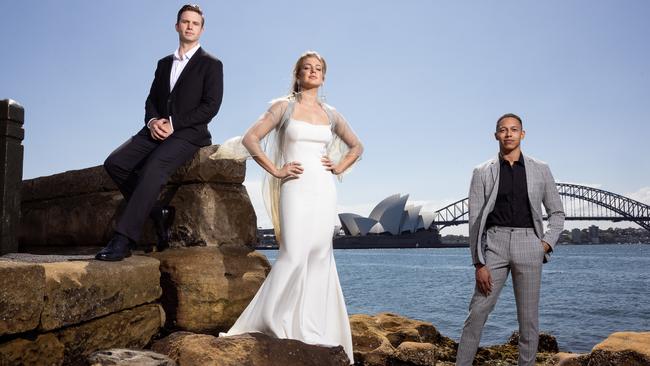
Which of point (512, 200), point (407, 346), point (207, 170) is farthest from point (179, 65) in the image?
point (407, 346)

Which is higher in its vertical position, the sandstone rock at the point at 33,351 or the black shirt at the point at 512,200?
the black shirt at the point at 512,200

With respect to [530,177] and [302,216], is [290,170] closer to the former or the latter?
[302,216]

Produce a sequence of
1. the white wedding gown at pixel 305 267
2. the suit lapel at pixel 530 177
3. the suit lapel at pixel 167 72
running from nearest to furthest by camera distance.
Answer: the white wedding gown at pixel 305 267 < the suit lapel at pixel 530 177 < the suit lapel at pixel 167 72

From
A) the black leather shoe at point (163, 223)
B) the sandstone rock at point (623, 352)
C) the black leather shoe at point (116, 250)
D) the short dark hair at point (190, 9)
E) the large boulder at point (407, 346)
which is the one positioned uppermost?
the short dark hair at point (190, 9)

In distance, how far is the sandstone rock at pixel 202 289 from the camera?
10.6 ft

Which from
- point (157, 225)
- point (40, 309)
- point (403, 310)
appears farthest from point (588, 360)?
point (403, 310)

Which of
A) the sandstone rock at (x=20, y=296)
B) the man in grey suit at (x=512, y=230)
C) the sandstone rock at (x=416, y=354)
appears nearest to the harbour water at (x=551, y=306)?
the sandstone rock at (x=416, y=354)

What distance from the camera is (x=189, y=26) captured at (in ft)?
10.6

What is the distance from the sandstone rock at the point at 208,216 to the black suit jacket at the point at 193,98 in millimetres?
336

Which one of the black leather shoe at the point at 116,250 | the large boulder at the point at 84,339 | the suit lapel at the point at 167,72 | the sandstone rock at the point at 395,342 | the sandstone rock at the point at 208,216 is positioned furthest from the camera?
the sandstone rock at the point at 395,342

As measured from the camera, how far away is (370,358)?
6105mm

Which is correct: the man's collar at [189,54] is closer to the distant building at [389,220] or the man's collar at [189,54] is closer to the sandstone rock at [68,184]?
the sandstone rock at [68,184]

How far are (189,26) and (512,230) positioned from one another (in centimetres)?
213

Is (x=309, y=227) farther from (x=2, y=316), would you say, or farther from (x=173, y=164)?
(x=2, y=316)
